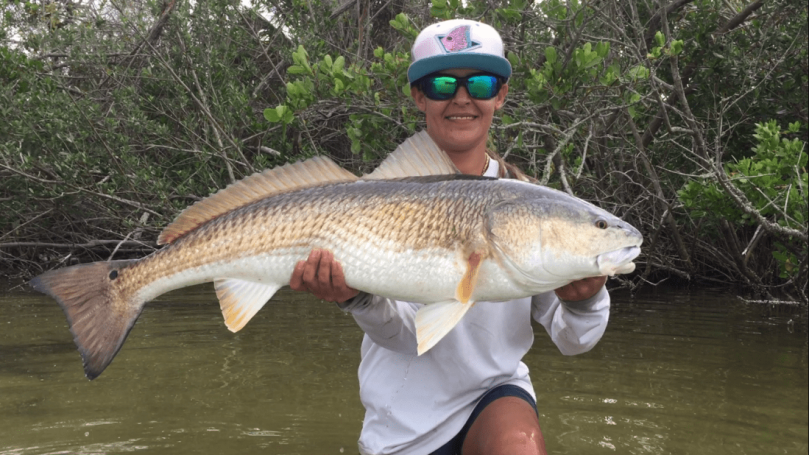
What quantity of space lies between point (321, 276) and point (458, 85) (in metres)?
0.87

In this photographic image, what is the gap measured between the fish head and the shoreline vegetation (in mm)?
3612

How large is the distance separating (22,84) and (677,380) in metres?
7.86

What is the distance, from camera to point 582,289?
7.58ft

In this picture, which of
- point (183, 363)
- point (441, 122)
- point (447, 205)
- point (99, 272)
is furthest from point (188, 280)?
point (183, 363)

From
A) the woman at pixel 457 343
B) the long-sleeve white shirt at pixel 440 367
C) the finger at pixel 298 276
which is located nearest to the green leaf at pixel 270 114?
the woman at pixel 457 343

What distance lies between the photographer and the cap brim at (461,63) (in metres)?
2.60

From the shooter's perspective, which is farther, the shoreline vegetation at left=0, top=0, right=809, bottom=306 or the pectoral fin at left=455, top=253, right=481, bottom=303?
the shoreline vegetation at left=0, top=0, right=809, bottom=306

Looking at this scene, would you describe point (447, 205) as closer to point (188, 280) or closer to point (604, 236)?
point (604, 236)

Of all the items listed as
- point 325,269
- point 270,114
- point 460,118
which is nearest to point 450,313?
point 325,269

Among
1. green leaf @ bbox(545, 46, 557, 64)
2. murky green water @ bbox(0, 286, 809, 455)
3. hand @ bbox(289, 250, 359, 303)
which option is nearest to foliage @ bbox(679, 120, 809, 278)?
murky green water @ bbox(0, 286, 809, 455)

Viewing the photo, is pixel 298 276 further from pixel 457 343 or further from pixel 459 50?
pixel 459 50

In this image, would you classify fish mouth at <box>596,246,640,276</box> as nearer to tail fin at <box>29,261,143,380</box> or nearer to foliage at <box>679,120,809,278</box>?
tail fin at <box>29,261,143,380</box>

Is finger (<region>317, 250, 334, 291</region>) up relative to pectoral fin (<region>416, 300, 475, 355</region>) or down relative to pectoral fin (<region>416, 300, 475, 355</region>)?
up

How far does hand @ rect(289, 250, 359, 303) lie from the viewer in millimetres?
2293
